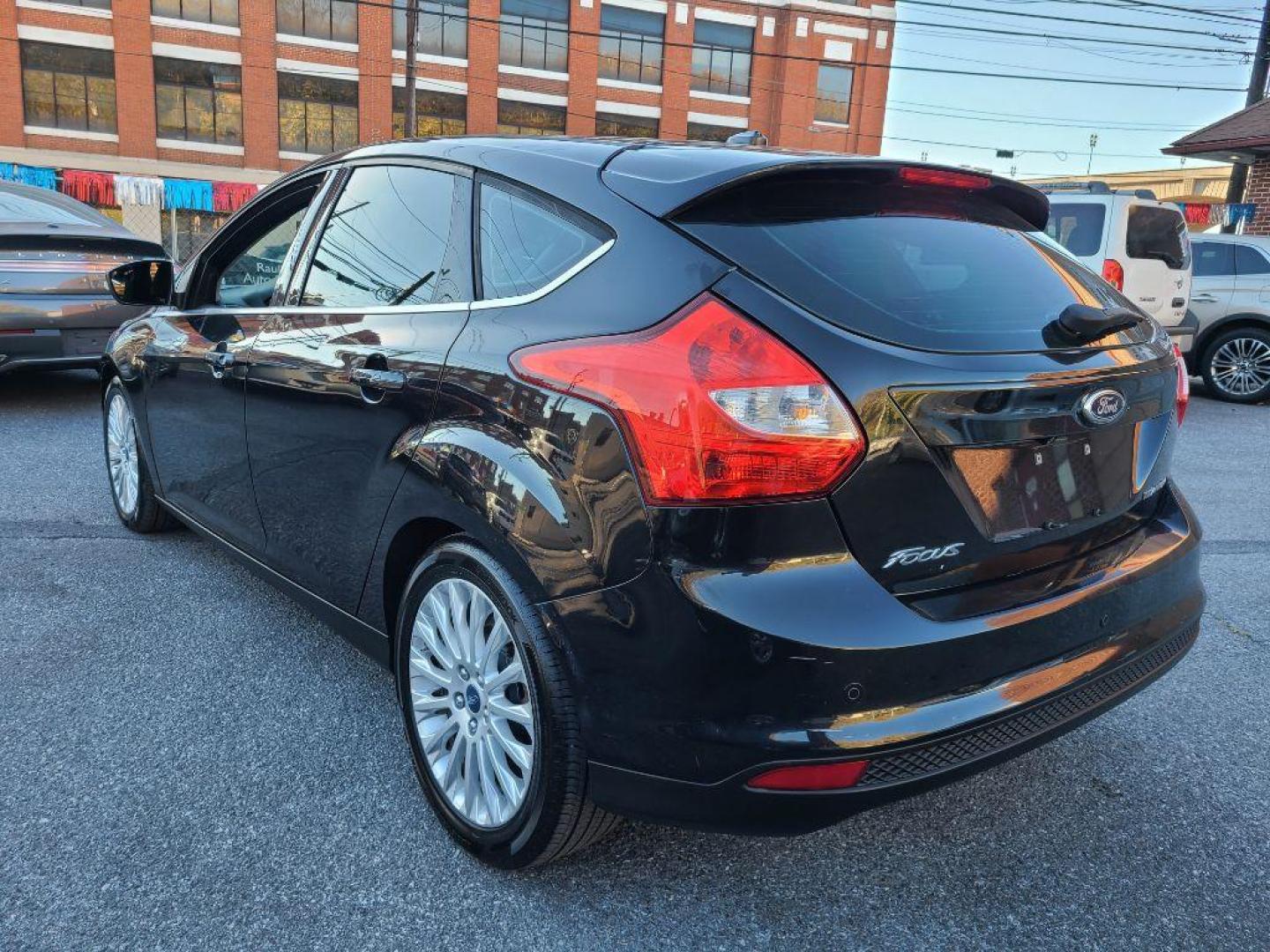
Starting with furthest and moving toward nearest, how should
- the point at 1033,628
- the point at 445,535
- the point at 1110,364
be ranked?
the point at 445,535 → the point at 1110,364 → the point at 1033,628

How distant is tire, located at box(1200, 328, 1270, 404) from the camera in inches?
395

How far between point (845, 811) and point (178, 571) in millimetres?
3268

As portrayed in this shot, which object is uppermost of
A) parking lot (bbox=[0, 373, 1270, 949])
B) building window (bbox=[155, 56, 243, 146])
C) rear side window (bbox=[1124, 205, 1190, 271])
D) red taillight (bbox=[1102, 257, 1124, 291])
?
building window (bbox=[155, 56, 243, 146])

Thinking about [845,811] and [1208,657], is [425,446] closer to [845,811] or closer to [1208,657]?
[845,811]

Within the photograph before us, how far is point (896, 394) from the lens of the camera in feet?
5.70

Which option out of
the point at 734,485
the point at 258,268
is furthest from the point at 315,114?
the point at 734,485

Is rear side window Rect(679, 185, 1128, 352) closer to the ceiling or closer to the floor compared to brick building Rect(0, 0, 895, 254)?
closer to the floor

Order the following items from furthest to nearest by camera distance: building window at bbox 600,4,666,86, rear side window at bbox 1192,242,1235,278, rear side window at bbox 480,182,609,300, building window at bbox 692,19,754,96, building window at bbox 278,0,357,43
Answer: building window at bbox 692,19,754,96 → building window at bbox 600,4,666,86 → building window at bbox 278,0,357,43 → rear side window at bbox 1192,242,1235,278 → rear side window at bbox 480,182,609,300

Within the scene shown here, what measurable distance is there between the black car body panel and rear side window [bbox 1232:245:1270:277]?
10.5 m

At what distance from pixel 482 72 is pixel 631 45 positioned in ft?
20.1

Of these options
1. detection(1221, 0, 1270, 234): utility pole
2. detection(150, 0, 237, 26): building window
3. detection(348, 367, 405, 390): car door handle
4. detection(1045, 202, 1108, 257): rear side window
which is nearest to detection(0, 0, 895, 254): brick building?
detection(150, 0, 237, 26): building window

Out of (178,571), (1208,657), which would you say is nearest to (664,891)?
(1208,657)

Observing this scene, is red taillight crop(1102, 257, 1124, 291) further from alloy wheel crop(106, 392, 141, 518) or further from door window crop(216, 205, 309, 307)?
alloy wheel crop(106, 392, 141, 518)

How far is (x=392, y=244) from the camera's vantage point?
2.62m
